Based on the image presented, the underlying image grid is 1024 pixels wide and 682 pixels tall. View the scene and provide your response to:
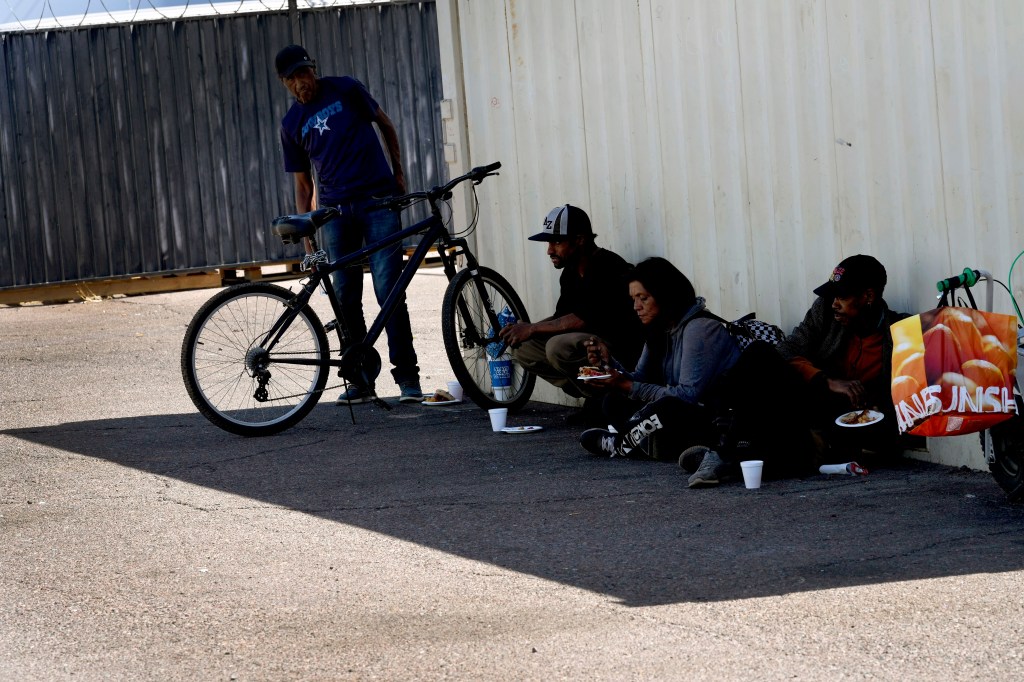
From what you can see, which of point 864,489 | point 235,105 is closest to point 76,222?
point 235,105

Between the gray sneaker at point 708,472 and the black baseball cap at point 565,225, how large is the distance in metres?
1.94

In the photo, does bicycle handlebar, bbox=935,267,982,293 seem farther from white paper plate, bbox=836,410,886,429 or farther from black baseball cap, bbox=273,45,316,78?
black baseball cap, bbox=273,45,316,78

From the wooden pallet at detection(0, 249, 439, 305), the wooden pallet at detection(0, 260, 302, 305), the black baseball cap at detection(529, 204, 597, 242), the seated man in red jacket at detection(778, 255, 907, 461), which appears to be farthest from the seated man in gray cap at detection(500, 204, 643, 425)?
the wooden pallet at detection(0, 260, 302, 305)

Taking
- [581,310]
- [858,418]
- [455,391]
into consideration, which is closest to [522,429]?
[581,310]

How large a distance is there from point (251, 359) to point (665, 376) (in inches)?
87.9

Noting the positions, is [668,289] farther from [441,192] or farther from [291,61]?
[291,61]

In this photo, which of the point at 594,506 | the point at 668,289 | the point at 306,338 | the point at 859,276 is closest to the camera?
the point at 594,506

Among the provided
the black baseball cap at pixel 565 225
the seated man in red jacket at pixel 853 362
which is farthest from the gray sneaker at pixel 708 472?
the black baseball cap at pixel 565 225

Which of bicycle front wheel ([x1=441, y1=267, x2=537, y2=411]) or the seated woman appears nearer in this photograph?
the seated woman

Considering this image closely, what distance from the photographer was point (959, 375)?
16.1ft

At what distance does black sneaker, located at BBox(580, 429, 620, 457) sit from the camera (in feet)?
22.4

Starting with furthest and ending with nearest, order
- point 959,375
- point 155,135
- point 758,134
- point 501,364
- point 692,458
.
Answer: point 155,135, point 501,364, point 758,134, point 692,458, point 959,375

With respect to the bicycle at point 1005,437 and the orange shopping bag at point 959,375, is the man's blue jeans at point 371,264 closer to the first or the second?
the bicycle at point 1005,437

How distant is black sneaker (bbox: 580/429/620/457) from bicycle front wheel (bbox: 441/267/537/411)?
1.22 m
